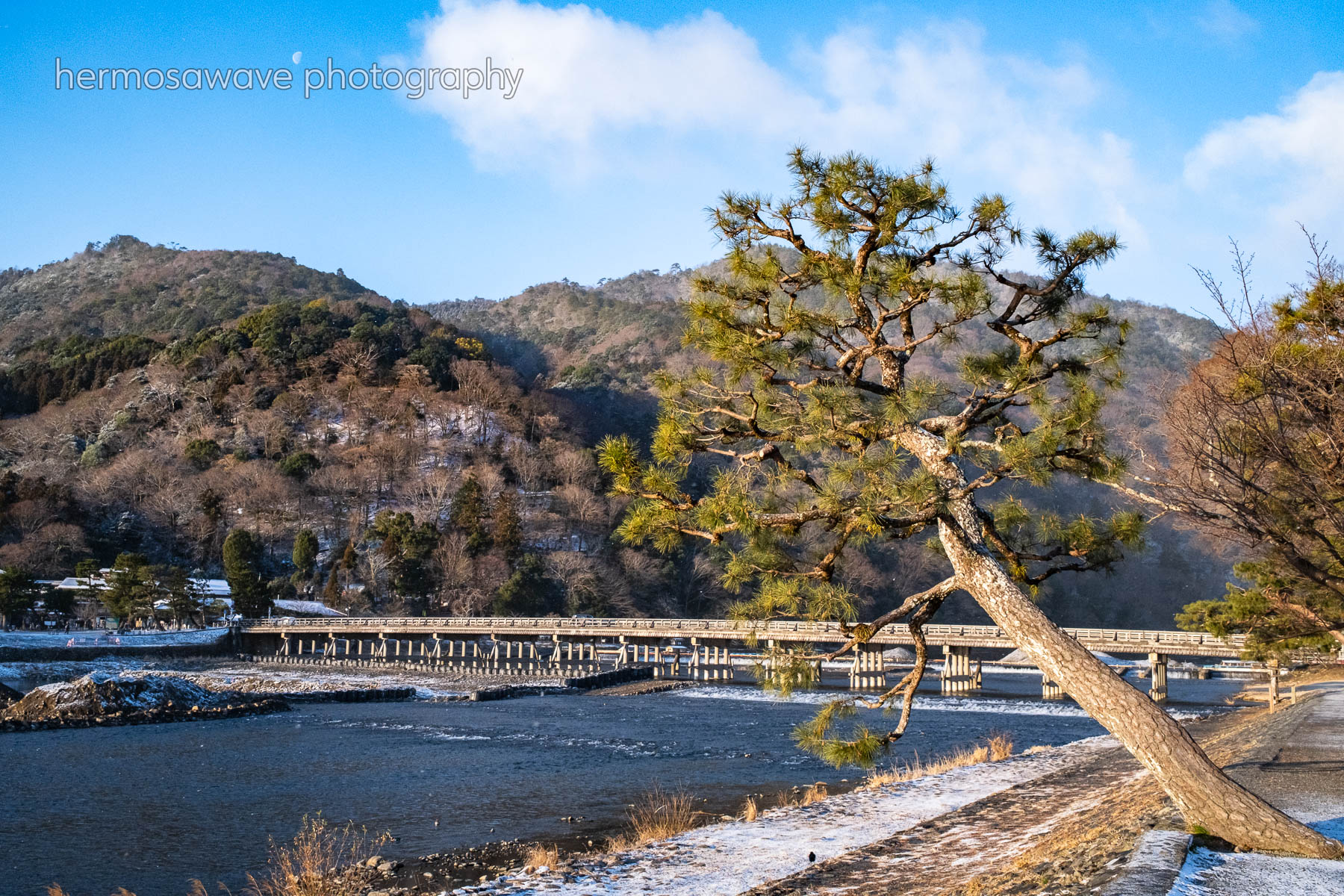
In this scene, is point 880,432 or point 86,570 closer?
point 880,432

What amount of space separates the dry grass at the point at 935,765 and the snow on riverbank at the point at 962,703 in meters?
8.91

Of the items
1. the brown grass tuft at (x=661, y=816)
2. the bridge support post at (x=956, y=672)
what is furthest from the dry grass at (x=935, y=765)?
the bridge support post at (x=956, y=672)

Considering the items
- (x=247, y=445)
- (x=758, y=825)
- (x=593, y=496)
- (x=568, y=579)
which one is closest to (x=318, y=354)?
(x=247, y=445)

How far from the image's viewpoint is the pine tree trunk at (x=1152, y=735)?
5020 mm

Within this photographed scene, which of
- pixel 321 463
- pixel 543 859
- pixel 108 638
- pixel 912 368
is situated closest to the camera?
pixel 543 859

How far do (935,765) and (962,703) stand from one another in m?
16.7

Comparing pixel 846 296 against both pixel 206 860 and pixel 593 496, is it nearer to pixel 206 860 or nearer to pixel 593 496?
pixel 206 860

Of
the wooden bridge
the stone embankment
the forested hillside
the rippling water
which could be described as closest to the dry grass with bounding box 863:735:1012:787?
the rippling water

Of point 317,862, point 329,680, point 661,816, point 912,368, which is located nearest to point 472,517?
point 329,680

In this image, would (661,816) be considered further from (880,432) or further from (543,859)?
(880,432)

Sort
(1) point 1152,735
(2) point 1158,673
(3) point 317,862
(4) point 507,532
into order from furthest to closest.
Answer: (4) point 507,532 < (2) point 1158,673 < (3) point 317,862 < (1) point 1152,735

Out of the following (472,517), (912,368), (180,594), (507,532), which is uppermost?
(912,368)

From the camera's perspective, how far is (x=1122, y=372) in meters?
6.38

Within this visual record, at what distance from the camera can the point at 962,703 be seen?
101 ft
